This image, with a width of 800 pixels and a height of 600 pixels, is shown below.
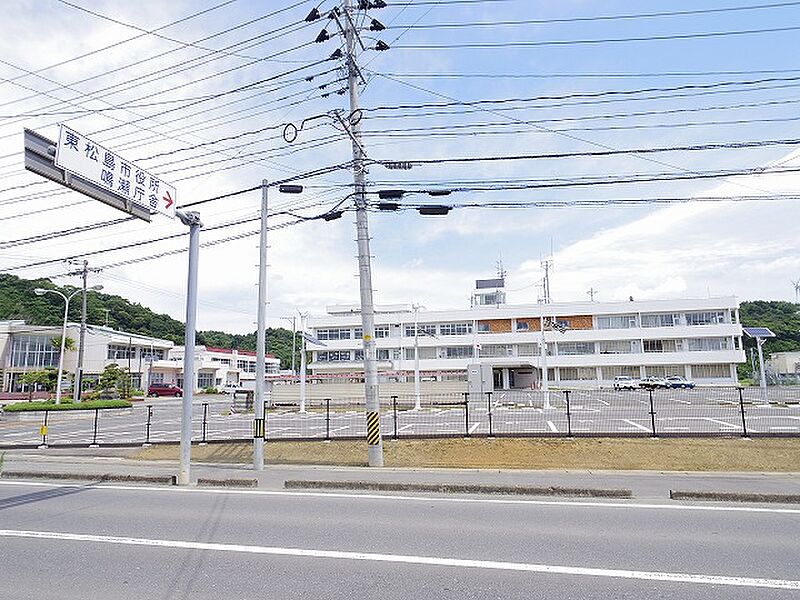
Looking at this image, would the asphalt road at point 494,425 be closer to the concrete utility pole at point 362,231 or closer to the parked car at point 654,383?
the concrete utility pole at point 362,231

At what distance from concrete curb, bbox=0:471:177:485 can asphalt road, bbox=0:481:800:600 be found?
2167mm

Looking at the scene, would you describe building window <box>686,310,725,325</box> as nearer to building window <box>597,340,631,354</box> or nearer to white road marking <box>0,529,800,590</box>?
building window <box>597,340,631,354</box>

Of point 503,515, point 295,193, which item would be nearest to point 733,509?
point 503,515

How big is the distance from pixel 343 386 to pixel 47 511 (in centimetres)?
3268

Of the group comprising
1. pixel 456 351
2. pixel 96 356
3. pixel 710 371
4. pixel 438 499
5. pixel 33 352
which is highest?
pixel 33 352

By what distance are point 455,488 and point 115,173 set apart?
9.08 meters

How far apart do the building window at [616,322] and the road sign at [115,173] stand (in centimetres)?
5612

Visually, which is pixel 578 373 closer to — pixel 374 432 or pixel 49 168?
pixel 374 432

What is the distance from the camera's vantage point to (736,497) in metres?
8.49

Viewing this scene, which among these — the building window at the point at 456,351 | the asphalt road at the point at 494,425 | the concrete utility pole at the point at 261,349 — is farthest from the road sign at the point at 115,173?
the building window at the point at 456,351

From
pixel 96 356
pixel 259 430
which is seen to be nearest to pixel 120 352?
pixel 96 356

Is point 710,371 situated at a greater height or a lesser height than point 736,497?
greater

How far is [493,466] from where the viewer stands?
12.4 metres

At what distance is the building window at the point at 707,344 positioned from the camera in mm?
55469
